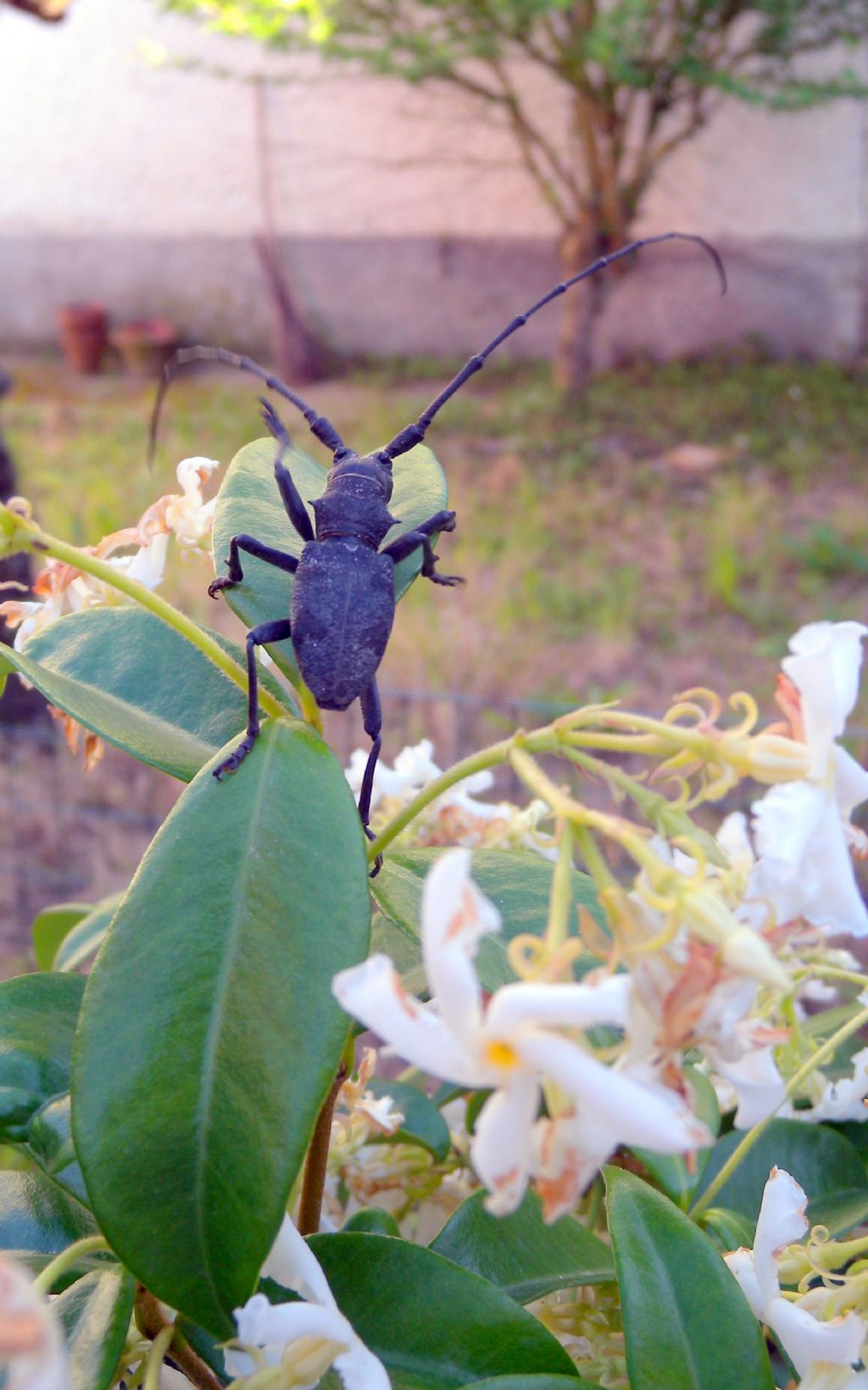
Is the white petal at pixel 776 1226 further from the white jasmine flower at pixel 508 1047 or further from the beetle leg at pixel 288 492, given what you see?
the beetle leg at pixel 288 492

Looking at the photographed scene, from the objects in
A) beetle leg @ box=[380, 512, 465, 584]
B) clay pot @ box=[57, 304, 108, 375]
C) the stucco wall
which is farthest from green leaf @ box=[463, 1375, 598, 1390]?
clay pot @ box=[57, 304, 108, 375]

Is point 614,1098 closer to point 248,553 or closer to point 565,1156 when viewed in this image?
point 565,1156

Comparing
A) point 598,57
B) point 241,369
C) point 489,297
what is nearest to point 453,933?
point 241,369

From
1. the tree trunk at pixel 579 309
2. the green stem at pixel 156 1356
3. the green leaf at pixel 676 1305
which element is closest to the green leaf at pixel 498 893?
the green leaf at pixel 676 1305

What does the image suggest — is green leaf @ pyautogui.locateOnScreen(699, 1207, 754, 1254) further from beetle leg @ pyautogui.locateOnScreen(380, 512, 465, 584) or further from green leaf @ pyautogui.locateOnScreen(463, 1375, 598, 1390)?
beetle leg @ pyautogui.locateOnScreen(380, 512, 465, 584)

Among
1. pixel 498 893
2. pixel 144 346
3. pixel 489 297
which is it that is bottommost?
pixel 144 346
